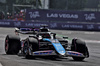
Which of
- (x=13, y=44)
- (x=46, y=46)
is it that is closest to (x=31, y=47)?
(x=46, y=46)

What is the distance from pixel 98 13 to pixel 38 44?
111 feet

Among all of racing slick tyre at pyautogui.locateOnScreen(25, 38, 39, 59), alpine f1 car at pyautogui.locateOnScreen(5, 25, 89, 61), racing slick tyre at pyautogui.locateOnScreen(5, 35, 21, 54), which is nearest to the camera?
alpine f1 car at pyautogui.locateOnScreen(5, 25, 89, 61)

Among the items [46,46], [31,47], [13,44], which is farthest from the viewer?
[13,44]

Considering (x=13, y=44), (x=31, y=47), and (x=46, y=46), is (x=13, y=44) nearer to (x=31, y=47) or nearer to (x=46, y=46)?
(x=46, y=46)

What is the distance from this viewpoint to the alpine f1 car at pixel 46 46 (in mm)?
11953

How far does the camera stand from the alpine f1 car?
11953 millimetres

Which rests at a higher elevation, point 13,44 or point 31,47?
point 31,47

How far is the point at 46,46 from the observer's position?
42.5 ft

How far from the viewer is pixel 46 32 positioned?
1394 centimetres

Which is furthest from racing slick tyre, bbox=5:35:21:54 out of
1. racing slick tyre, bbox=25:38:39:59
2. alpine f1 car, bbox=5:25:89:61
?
racing slick tyre, bbox=25:38:39:59

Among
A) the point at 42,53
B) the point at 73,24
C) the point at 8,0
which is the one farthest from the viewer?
the point at 8,0

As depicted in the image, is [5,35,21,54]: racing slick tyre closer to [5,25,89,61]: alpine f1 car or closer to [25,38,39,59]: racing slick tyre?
[5,25,89,61]: alpine f1 car

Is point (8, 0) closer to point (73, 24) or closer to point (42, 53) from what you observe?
point (73, 24)

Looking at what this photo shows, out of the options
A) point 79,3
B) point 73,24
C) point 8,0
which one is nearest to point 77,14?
point 73,24
